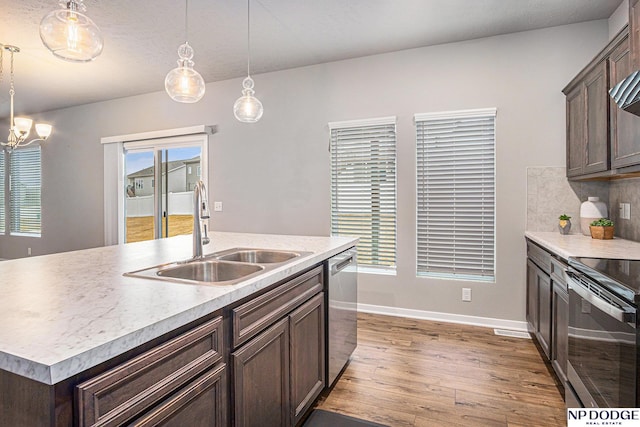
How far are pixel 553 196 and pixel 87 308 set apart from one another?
365 centimetres

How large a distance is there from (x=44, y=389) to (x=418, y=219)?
335 cm

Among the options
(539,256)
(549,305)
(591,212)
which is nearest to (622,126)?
(591,212)

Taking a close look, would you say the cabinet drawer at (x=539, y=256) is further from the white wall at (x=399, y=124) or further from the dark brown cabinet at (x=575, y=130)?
the dark brown cabinet at (x=575, y=130)

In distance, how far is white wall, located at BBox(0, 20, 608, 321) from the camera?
318 centimetres

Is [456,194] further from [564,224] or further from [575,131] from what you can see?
[575,131]

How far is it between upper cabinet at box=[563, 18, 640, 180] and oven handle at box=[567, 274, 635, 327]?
2.91 feet

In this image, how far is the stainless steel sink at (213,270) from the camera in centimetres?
174

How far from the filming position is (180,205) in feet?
16.6

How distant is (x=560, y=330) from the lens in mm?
2141

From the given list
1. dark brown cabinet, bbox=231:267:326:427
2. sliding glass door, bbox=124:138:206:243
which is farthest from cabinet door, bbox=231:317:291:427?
sliding glass door, bbox=124:138:206:243

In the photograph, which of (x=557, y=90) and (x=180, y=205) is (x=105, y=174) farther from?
(x=557, y=90)

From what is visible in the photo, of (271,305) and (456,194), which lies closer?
(271,305)

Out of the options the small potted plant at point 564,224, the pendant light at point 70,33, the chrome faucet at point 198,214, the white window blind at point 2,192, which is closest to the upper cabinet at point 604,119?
the small potted plant at point 564,224

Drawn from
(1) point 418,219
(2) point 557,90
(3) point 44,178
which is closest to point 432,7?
(2) point 557,90
